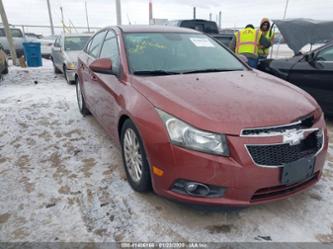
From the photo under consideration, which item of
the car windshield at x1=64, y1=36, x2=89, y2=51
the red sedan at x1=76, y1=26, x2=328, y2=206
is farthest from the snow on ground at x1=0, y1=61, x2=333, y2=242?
the car windshield at x1=64, y1=36, x2=89, y2=51

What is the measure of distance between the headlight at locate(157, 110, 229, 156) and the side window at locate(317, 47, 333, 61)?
3.47 meters

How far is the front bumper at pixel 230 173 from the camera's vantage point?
185 centimetres

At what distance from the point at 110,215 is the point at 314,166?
1.69m

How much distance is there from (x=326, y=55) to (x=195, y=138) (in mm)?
3594

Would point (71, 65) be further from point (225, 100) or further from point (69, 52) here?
point (225, 100)

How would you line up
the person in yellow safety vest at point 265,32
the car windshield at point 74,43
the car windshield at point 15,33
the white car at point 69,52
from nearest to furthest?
the person in yellow safety vest at point 265,32, the white car at point 69,52, the car windshield at point 74,43, the car windshield at point 15,33

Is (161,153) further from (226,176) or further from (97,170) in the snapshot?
(97,170)

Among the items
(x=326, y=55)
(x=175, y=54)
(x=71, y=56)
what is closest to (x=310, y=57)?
(x=326, y=55)

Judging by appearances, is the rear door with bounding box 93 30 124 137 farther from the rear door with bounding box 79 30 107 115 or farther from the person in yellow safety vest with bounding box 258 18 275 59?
the person in yellow safety vest with bounding box 258 18 275 59

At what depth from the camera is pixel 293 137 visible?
1.96 metres

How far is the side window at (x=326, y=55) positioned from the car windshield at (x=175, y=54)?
1941 mm

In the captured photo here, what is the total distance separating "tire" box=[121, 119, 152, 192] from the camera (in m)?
2.28

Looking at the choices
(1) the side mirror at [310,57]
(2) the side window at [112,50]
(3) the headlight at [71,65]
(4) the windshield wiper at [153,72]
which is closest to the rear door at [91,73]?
(2) the side window at [112,50]

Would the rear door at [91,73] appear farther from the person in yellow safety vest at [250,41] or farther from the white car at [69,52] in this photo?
the person in yellow safety vest at [250,41]
